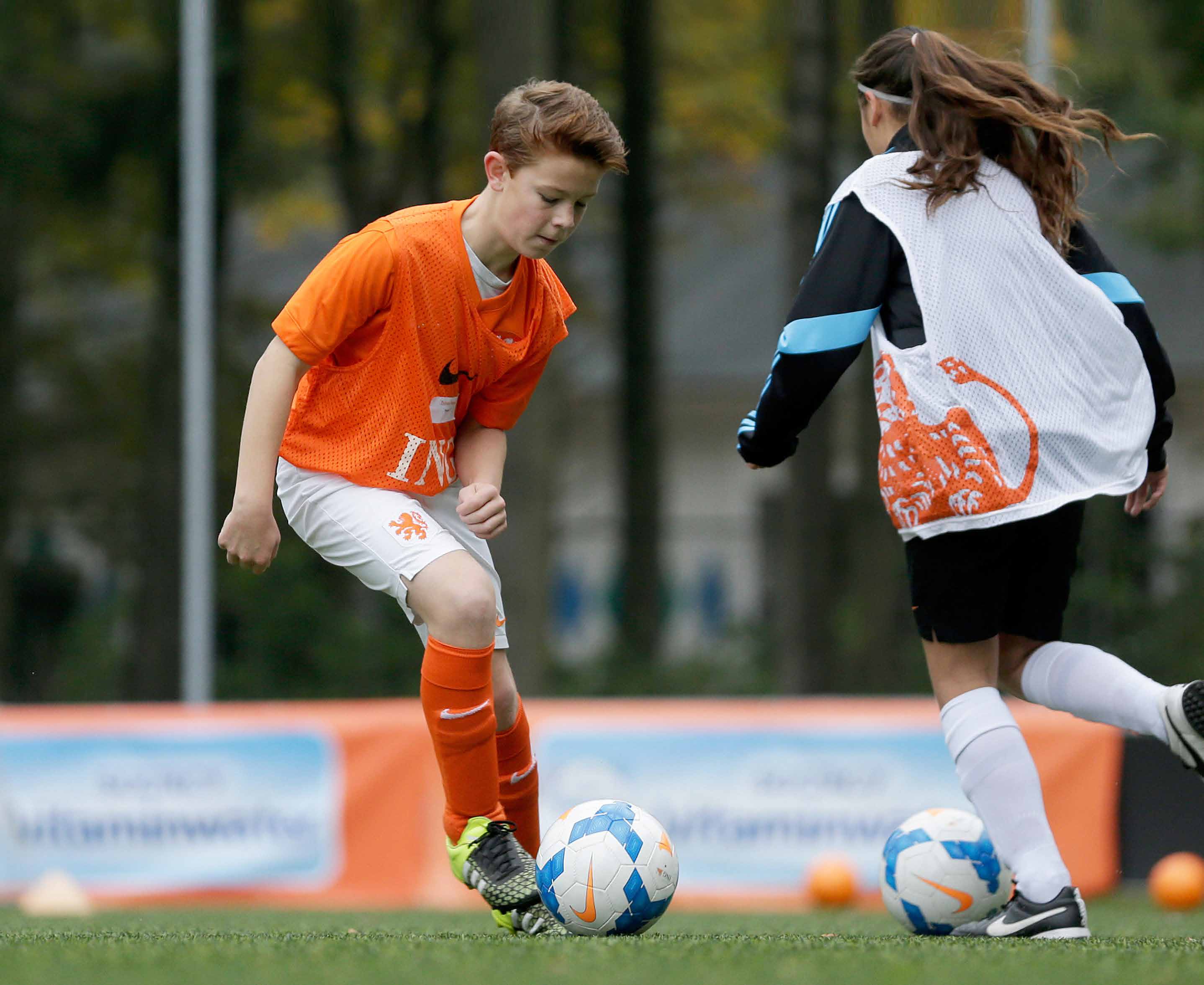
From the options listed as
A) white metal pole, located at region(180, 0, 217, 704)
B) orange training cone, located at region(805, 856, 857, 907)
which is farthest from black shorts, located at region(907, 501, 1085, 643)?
white metal pole, located at region(180, 0, 217, 704)

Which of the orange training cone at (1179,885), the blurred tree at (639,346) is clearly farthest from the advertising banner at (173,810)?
the blurred tree at (639,346)

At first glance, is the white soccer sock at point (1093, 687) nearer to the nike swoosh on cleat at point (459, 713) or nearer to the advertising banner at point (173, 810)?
the nike swoosh on cleat at point (459, 713)

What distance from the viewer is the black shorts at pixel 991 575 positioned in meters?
3.68

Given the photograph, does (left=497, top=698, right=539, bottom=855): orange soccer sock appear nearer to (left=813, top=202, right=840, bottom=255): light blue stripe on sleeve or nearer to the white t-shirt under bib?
the white t-shirt under bib

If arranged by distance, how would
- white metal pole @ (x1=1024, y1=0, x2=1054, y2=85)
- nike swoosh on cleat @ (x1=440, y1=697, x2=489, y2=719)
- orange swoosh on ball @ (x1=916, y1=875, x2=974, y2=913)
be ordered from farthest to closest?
white metal pole @ (x1=1024, y1=0, x2=1054, y2=85)
orange swoosh on ball @ (x1=916, y1=875, x2=974, y2=913)
nike swoosh on cleat @ (x1=440, y1=697, x2=489, y2=719)

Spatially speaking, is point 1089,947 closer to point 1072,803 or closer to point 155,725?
point 1072,803

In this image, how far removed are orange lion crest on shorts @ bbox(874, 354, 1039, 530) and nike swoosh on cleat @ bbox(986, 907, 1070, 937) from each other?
831 millimetres

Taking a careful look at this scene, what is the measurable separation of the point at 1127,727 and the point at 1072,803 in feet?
15.6

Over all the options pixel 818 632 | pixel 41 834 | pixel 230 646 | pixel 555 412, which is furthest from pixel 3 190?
pixel 41 834

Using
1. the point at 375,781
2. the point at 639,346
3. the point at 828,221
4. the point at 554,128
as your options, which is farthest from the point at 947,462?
the point at 639,346

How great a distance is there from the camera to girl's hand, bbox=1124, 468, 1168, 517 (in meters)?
4.12

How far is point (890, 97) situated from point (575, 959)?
2016 mm

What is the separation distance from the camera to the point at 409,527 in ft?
13.0

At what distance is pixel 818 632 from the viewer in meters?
14.8
